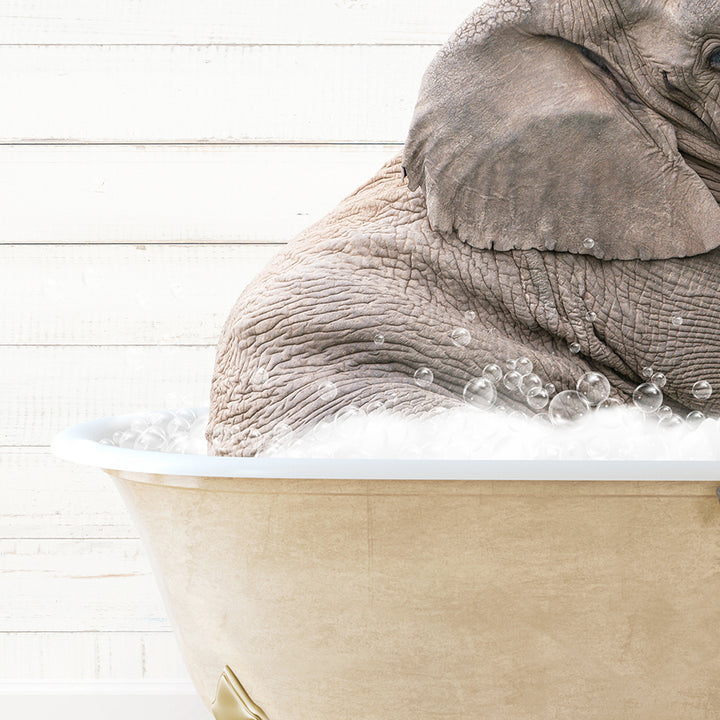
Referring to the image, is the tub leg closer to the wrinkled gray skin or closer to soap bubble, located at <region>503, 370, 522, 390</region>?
the wrinkled gray skin

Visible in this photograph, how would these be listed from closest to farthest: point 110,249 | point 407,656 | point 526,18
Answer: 1. point 407,656
2. point 526,18
3. point 110,249

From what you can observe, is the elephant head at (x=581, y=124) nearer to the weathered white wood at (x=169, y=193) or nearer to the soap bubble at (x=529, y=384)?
the soap bubble at (x=529, y=384)

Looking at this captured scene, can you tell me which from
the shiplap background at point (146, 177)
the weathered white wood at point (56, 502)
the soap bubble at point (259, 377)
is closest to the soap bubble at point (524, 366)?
the soap bubble at point (259, 377)

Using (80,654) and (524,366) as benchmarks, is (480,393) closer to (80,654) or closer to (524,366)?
(524,366)

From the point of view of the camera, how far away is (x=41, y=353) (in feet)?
4.45

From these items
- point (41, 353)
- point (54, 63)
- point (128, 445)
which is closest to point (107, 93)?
point (54, 63)

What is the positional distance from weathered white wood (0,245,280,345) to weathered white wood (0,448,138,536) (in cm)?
17

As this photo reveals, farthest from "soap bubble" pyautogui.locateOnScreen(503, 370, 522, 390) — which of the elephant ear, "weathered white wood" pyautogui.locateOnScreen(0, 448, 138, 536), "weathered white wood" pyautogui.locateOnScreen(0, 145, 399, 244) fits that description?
"weathered white wood" pyautogui.locateOnScreen(0, 448, 138, 536)

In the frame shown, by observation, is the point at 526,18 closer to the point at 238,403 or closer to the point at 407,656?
the point at 238,403

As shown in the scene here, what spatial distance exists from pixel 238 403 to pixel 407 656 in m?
0.32

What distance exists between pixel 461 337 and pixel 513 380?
0.19ft

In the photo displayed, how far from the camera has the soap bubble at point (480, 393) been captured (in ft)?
2.67

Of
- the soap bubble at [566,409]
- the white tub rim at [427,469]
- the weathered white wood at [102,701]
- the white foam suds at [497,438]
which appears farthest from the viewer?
the weathered white wood at [102,701]

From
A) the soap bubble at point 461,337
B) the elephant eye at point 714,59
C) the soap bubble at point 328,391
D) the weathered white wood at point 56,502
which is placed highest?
the elephant eye at point 714,59
